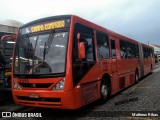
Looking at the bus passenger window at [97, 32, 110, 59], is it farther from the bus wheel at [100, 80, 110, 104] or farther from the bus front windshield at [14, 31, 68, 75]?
the bus front windshield at [14, 31, 68, 75]

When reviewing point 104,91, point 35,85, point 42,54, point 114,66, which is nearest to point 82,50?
point 42,54

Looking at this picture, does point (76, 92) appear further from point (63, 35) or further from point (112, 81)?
point (112, 81)

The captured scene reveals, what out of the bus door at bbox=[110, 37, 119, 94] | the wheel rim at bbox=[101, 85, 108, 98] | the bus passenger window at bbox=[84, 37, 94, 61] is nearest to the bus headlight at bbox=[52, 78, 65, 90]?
the bus passenger window at bbox=[84, 37, 94, 61]

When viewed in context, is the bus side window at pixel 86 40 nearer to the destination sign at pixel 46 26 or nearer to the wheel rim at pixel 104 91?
the destination sign at pixel 46 26

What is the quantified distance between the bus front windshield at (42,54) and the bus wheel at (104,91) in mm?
2624

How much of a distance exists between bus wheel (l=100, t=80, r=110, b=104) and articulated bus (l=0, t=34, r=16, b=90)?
3436 millimetres

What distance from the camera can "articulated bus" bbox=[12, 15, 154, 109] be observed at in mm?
6805

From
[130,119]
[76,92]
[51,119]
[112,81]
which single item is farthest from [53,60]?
[112,81]

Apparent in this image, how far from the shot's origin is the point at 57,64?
22.8 feet

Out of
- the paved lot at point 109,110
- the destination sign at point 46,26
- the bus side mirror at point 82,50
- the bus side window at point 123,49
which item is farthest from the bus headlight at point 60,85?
the bus side window at point 123,49

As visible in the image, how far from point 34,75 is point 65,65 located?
988 mm

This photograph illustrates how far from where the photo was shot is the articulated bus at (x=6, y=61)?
917 centimetres

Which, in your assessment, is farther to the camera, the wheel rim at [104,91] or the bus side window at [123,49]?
the bus side window at [123,49]

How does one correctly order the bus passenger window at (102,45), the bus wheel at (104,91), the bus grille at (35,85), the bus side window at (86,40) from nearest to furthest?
the bus grille at (35,85) → the bus side window at (86,40) → the bus wheel at (104,91) → the bus passenger window at (102,45)
